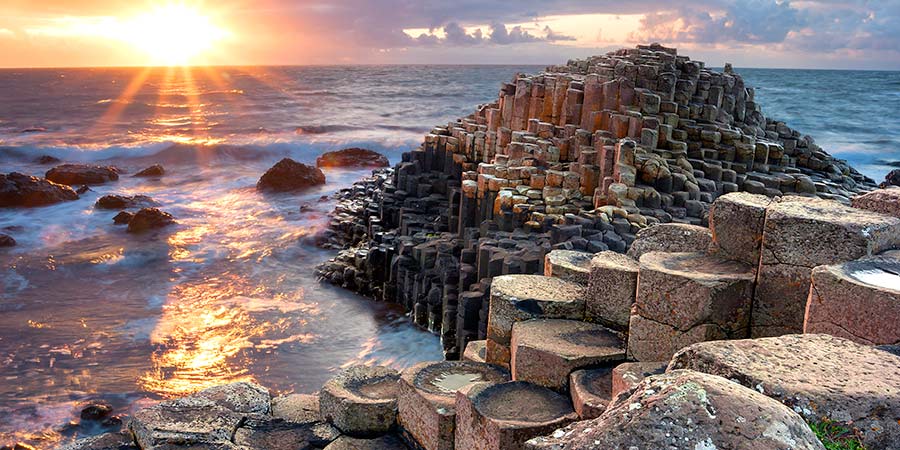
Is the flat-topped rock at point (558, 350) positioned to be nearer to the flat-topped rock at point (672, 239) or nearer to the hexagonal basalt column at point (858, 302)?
the flat-topped rock at point (672, 239)

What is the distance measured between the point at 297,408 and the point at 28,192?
19.6 metres

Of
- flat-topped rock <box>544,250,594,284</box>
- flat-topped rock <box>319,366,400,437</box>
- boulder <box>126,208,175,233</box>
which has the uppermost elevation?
flat-topped rock <box>544,250,594,284</box>

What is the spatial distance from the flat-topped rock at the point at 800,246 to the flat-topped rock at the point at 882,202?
242 millimetres

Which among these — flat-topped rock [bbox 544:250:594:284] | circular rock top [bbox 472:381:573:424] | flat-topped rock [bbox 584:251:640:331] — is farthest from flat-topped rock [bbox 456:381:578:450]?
flat-topped rock [bbox 544:250:594:284]

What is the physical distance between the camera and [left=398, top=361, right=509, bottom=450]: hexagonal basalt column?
548cm

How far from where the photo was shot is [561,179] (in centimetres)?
1299

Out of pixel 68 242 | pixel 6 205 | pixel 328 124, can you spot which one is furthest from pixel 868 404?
pixel 328 124

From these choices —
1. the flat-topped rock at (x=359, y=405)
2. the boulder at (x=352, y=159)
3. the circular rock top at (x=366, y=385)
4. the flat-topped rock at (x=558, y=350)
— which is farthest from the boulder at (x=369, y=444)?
the boulder at (x=352, y=159)

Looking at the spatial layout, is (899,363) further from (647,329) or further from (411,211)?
(411,211)

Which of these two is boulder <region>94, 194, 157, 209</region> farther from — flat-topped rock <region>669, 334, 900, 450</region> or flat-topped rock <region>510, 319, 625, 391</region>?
flat-topped rock <region>669, 334, 900, 450</region>

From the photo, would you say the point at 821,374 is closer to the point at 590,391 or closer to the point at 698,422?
the point at 698,422

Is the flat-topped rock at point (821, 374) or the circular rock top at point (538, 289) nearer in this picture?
the flat-topped rock at point (821, 374)

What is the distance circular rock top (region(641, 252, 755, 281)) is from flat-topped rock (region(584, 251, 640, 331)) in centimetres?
24

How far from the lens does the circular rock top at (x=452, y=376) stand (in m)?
5.86
